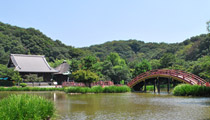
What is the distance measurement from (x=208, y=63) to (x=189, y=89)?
587cm

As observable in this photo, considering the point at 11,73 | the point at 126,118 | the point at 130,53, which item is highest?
the point at 130,53

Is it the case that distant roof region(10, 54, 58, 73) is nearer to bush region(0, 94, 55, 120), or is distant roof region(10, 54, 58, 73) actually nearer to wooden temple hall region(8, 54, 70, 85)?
wooden temple hall region(8, 54, 70, 85)

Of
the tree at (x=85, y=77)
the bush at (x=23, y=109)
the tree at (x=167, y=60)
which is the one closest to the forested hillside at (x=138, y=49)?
the tree at (x=167, y=60)

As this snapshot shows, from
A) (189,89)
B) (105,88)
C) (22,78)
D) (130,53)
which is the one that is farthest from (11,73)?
(130,53)

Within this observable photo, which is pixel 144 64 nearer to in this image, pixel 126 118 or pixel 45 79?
pixel 45 79

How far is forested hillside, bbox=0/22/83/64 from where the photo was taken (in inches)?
2768

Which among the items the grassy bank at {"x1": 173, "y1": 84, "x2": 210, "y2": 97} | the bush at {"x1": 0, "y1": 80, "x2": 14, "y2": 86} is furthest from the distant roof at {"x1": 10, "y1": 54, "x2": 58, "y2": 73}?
the grassy bank at {"x1": 173, "y1": 84, "x2": 210, "y2": 97}

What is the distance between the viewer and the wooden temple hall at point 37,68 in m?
46.0

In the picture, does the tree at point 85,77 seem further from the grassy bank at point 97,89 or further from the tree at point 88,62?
the tree at point 88,62

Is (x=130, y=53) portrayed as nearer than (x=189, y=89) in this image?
No

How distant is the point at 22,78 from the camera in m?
44.5

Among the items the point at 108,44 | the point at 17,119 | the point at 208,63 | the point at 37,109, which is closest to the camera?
the point at 17,119

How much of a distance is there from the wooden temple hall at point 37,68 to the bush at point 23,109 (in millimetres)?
35312

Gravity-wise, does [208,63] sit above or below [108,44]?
below
